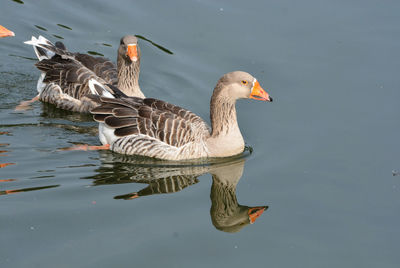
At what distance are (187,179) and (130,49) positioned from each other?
12.4 feet

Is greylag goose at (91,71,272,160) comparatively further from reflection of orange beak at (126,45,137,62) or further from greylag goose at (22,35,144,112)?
greylag goose at (22,35,144,112)

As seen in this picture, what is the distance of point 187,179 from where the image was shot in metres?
10.4

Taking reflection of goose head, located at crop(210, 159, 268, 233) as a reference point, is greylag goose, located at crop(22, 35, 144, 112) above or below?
above

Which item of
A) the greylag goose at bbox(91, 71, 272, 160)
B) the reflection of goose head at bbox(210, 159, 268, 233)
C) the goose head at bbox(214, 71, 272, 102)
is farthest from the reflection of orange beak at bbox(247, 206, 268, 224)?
the goose head at bbox(214, 71, 272, 102)

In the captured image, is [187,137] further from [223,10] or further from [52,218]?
[223,10]

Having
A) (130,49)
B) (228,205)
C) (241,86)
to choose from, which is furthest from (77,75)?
(228,205)

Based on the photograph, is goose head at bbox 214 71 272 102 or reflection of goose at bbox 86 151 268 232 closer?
reflection of goose at bbox 86 151 268 232

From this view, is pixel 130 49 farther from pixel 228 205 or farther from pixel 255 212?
pixel 255 212

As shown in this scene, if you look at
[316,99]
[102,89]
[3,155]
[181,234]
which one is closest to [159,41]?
[102,89]

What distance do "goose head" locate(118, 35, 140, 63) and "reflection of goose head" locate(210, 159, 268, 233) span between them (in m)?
3.44

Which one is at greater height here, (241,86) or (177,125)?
(241,86)

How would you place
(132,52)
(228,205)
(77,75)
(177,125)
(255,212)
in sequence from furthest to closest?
(77,75) → (132,52) → (177,125) → (228,205) → (255,212)

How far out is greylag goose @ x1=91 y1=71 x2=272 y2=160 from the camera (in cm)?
A: 1091

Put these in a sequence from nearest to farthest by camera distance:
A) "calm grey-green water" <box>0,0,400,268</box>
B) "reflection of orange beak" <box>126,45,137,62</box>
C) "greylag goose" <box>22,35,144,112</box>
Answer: "calm grey-green water" <box>0,0,400,268</box>
"reflection of orange beak" <box>126,45,137,62</box>
"greylag goose" <box>22,35,144,112</box>
